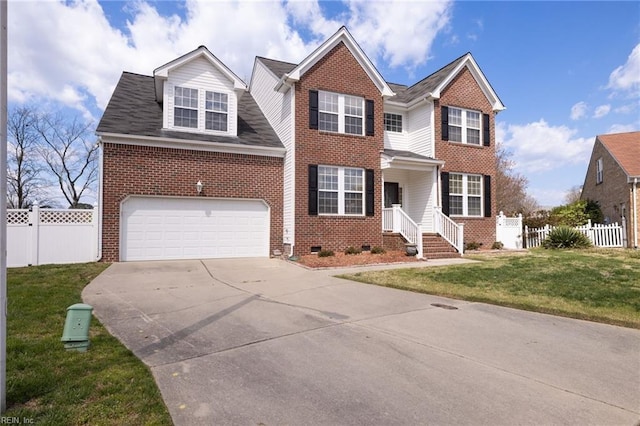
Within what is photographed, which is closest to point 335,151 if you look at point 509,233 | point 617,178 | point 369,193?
point 369,193

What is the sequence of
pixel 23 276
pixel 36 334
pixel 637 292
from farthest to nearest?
pixel 23 276 → pixel 637 292 → pixel 36 334

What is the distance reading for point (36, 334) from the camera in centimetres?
485

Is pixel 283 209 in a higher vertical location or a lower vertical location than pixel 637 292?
higher

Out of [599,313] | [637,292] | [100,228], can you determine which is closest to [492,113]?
[637,292]

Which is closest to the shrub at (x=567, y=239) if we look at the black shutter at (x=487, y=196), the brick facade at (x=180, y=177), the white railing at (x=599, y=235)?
the white railing at (x=599, y=235)

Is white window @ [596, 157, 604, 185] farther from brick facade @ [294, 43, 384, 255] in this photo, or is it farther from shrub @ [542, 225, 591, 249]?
brick facade @ [294, 43, 384, 255]

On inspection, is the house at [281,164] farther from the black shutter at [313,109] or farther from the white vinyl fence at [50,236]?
the white vinyl fence at [50,236]

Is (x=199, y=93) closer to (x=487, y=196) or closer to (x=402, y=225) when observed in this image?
(x=402, y=225)

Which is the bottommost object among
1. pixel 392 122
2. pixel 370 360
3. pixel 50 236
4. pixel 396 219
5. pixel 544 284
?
pixel 370 360

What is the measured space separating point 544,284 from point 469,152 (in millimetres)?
10250

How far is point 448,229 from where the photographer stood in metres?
15.3

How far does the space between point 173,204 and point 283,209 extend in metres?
4.06

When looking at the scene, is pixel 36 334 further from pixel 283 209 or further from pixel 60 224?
pixel 283 209

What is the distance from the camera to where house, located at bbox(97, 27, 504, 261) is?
12.8 m
